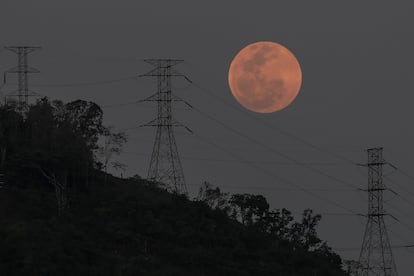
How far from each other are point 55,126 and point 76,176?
6717 millimetres

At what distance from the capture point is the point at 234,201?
14538 centimetres

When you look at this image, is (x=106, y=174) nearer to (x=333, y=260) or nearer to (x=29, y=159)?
(x=29, y=159)

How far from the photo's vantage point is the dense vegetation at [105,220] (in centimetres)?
10925

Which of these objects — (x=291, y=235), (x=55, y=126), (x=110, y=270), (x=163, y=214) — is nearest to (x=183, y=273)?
(x=110, y=270)

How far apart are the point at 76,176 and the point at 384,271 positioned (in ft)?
132

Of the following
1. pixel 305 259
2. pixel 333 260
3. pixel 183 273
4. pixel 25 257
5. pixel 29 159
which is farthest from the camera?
pixel 333 260

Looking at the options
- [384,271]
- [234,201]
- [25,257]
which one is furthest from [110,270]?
[234,201]

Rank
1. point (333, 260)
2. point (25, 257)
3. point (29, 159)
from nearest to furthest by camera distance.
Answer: point (25, 257) → point (29, 159) → point (333, 260)

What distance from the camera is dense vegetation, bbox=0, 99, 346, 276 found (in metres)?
109

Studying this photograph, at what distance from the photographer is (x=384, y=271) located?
116500mm

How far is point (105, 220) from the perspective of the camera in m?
124

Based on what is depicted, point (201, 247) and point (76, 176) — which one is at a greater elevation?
point (76, 176)

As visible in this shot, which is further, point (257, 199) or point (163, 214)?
point (257, 199)

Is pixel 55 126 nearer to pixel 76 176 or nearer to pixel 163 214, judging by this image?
pixel 76 176
